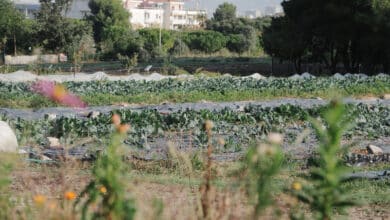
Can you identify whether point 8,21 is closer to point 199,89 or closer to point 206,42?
point 206,42

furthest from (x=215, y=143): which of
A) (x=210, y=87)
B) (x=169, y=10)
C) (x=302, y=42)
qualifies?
(x=169, y=10)

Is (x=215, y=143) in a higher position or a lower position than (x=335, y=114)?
lower

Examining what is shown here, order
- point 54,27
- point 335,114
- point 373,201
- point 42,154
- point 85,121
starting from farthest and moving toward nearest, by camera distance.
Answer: point 54,27 → point 85,121 → point 42,154 → point 373,201 → point 335,114

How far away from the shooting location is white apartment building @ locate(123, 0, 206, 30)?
350 feet

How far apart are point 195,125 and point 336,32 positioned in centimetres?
2054

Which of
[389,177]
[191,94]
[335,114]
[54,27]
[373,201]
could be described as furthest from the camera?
[54,27]

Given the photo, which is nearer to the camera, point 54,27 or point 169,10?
point 54,27

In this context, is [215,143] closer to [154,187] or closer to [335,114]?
[154,187]

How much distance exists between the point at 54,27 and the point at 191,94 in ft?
86.6

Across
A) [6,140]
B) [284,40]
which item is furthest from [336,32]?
[6,140]

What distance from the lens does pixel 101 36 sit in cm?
5916

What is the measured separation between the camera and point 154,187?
29.5 feet

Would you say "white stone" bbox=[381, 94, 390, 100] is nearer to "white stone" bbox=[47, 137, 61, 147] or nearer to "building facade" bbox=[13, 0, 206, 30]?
"white stone" bbox=[47, 137, 61, 147]

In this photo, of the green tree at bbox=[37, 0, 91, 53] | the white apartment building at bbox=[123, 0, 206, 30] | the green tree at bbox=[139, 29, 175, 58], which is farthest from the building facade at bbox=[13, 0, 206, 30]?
the green tree at bbox=[37, 0, 91, 53]
